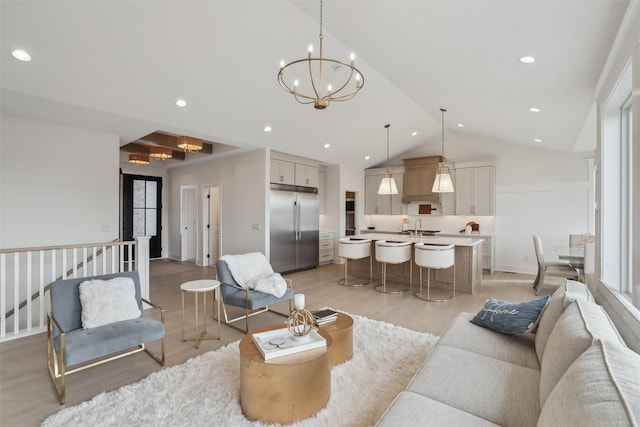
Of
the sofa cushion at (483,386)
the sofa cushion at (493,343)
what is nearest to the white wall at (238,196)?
the sofa cushion at (493,343)

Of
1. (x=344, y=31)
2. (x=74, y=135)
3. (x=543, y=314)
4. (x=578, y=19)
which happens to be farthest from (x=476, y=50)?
(x=74, y=135)

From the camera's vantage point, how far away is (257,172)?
20.4 feet

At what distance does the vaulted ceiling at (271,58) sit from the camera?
249 cm

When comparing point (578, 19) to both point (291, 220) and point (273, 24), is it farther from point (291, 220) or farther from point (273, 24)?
point (291, 220)

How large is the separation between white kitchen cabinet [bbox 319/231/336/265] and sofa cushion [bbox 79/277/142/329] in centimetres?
517

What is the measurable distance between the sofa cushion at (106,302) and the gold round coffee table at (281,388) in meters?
1.45

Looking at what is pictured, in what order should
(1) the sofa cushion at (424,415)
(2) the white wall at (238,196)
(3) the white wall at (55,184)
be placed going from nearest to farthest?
1. (1) the sofa cushion at (424,415)
2. (3) the white wall at (55,184)
3. (2) the white wall at (238,196)

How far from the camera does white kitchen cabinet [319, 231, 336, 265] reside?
7.79 meters

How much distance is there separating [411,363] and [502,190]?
5679 mm

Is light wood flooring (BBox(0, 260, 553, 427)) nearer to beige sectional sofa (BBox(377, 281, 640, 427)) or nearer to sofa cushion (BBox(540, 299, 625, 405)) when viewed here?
beige sectional sofa (BBox(377, 281, 640, 427))

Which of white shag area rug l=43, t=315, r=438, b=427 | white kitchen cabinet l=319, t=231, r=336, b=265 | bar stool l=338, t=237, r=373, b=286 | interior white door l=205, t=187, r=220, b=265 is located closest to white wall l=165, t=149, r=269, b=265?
interior white door l=205, t=187, r=220, b=265

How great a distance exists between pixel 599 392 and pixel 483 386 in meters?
0.76

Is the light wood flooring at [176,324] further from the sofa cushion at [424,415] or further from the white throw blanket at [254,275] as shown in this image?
the sofa cushion at [424,415]

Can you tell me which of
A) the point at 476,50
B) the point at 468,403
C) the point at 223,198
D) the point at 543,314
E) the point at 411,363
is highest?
the point at 476,50
